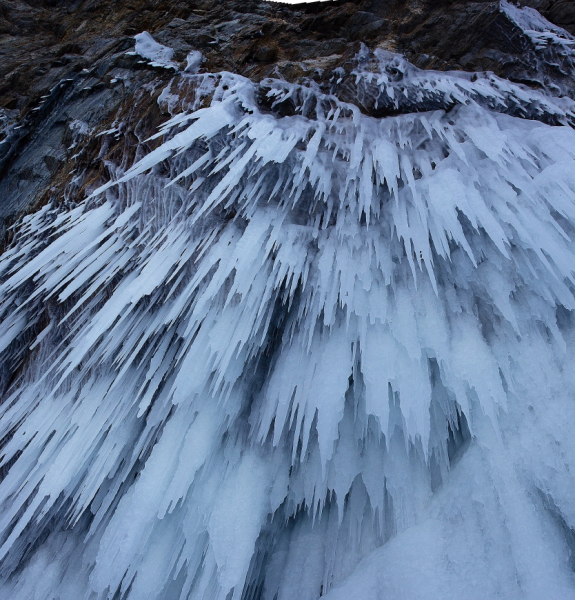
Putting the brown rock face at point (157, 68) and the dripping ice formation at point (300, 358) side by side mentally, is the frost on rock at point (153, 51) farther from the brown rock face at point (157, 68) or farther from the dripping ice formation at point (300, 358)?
the dripping ice formation at point (300, 358)

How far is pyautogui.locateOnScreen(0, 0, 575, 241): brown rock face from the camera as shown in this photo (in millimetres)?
3486

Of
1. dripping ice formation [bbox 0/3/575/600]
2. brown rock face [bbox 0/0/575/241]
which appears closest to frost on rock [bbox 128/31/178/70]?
brown rock face [bbox 0/0/575/241]

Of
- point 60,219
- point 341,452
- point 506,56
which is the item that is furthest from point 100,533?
point 506,56

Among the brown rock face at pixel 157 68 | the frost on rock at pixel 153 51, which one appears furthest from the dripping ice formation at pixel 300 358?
the frost on rock at pixel 153 51

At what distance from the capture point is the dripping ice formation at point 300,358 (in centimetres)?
230

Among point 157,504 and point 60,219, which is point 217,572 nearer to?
point 157,504

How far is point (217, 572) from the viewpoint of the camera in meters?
2.33

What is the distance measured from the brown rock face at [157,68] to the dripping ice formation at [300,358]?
552mm

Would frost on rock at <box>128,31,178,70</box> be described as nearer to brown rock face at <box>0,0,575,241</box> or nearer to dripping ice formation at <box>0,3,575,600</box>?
brown rock face at <box>0,0,575,241</box>

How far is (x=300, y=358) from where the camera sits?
2.74 m

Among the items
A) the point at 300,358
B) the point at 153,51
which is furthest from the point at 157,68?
the point at 300,358

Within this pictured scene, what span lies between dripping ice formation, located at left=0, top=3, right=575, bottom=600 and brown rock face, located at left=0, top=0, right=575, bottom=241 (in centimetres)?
55

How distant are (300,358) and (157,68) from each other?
11.0 feet

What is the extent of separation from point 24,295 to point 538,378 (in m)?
3.98
